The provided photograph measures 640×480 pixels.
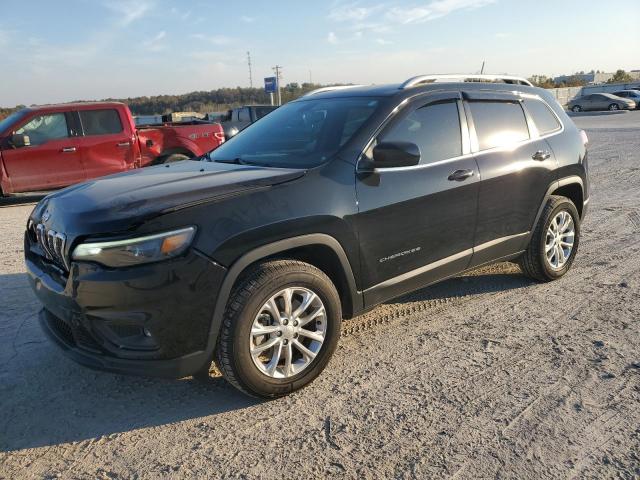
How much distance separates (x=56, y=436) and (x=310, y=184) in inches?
76.4

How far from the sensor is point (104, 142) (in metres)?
9.73

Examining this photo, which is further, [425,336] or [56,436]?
[425,336]

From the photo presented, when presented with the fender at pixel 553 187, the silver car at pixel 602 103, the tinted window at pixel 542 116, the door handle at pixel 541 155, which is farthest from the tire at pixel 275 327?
the silver car at pixel 602 103

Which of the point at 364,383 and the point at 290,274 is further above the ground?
the point at 290,274

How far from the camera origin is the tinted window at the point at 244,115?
18.0 m

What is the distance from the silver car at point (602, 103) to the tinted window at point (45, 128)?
38.1m

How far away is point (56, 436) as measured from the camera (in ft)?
9.04

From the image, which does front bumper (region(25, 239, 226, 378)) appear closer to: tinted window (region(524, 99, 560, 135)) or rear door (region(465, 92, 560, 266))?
rear door (region(465, 92, 560, 266))

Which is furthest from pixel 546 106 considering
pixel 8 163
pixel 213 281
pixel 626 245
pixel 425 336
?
pixel 8 163

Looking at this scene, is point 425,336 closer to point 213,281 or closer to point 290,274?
point 290,274

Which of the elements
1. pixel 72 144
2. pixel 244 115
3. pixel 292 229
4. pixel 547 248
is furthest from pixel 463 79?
pixel 244 115

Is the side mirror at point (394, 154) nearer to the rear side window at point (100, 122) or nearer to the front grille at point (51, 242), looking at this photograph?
the front grille at point (51, 242)

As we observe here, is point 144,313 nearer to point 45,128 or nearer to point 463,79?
point 463,79

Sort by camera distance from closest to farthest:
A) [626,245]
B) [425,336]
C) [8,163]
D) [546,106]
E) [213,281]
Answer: [213,281] → [425,336] → [546,106] → [626,245] → [8,163]
